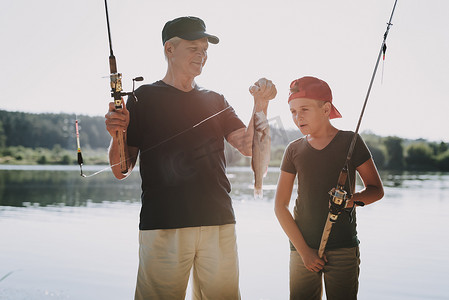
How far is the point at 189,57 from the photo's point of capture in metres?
2.60

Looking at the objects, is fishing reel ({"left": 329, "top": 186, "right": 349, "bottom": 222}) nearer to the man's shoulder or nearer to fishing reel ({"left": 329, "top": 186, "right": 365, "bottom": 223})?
fishing reel ({"left": 329, "top": 186, "right": 365, "bottom": 223})

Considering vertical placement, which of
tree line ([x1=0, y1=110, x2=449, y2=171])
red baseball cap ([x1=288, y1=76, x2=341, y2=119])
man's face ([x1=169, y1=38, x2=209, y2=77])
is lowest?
tree line ([x1=0, y1=110, x2=449, y2=171])

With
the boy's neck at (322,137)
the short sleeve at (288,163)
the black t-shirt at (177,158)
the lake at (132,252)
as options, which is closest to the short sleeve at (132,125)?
the black t-shirt at (177,158)

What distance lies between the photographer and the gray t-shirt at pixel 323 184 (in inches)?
98.4

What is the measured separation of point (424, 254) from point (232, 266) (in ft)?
26.9

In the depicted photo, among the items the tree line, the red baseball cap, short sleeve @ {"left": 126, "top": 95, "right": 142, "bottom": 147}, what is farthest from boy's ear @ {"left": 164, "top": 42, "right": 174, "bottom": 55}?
the tree line

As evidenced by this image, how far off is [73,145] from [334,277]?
6788 centimetres

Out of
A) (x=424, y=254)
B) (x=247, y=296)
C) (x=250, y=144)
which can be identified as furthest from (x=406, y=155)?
(x=250, y=144)

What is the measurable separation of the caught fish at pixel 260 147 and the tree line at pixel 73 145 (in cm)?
4153

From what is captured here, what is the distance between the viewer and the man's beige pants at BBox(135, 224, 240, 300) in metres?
2.42

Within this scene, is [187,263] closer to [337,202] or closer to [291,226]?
[291,226]

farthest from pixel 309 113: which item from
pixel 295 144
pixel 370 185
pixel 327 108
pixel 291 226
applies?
pixel 291 226

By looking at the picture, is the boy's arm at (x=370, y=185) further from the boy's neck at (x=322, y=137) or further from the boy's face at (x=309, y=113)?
the boy's face at (x=309, y=113)

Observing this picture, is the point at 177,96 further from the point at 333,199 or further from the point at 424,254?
the point at 424,254
